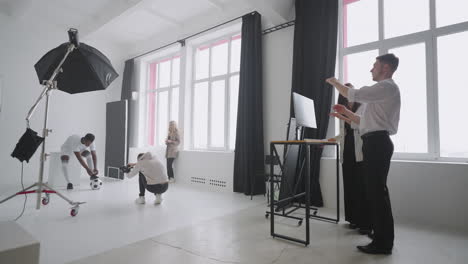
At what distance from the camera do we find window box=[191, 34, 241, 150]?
4824mm

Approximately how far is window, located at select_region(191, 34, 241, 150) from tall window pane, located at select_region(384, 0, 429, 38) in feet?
8.12

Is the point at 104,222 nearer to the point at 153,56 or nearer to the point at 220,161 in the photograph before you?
the point at 220,161

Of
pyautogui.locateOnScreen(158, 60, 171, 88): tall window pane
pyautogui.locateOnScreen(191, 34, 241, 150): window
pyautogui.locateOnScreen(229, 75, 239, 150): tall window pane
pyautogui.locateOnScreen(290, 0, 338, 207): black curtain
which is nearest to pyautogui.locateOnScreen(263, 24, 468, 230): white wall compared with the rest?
pyautogui.locateOnScreen(290, 0, 338, 207): black curtain

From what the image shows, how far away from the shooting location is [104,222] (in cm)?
264

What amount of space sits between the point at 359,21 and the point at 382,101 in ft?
6.94

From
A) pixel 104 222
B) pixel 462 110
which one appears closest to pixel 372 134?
pixel 462 110

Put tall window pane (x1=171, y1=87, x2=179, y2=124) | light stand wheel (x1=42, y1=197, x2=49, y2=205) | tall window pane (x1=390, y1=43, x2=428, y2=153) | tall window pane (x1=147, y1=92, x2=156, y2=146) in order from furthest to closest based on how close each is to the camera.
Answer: tall window pane (x1=147, y1=92, x2=156, y2=146), tall window pane (x1=171, y1=87, x2=179, y2=124), light stand wheel (x1=42, y1=197, x2=49, y2=205), tall window pane (x1=390, y1=43, x2=428, y2=153)

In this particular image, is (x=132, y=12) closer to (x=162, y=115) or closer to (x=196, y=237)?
(x=162, y=115)

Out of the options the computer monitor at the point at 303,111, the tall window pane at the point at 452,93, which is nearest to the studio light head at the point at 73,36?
the computer monitor at the point at 303,111

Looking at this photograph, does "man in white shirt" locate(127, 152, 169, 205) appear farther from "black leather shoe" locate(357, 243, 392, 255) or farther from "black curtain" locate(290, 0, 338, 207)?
"black leather shoe" locate(357, 243, 392, 255)

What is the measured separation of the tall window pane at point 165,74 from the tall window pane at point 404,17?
15.5 feet

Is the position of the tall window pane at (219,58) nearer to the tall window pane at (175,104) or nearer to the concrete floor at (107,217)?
the tall window pane at (175,104)

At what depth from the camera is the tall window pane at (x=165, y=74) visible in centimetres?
633

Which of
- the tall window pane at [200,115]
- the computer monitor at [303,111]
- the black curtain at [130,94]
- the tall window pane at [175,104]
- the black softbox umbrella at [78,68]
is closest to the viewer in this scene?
the computer monitor at [303,111]
